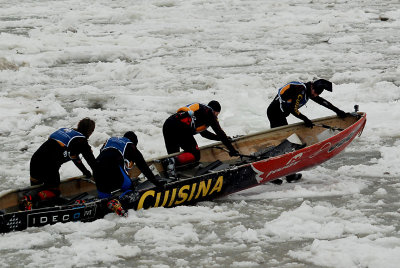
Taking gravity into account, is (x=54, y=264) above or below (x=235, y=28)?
below

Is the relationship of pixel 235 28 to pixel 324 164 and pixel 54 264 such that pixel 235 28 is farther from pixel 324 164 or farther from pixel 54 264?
pixel 54 264

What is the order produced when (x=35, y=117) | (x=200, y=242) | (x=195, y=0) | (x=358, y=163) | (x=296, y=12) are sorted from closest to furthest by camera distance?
(x=200, y=242) → (x=358, y=163) → (x=35, y=117) → (x=296, y=12) → (x=195, y=0)

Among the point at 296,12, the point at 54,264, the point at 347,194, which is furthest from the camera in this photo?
the point at 296,12

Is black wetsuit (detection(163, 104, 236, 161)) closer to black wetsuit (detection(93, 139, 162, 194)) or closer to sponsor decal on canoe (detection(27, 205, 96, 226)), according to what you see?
black wetsuit (detection(93, 139, 162, 194))

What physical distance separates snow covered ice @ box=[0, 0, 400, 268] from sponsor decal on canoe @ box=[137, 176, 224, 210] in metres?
0.20

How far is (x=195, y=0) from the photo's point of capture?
31.9 metres

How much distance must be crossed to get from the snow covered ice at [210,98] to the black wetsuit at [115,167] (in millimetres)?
459

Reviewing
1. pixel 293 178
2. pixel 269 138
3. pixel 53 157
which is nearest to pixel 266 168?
pixel 293 178

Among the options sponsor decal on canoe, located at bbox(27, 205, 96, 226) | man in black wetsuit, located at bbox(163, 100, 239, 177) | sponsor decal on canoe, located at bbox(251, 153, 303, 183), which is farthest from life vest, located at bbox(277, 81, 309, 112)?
sponsor decal on canoe, located at bbox(27, 205, 96, 226)

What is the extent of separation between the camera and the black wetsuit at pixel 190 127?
30.4ft

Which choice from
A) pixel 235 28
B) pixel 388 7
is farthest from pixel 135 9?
pixel 388 7

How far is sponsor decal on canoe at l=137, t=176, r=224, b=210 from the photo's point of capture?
8.25m

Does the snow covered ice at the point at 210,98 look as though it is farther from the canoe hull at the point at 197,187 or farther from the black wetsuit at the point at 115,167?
the black wetsuit at the point at 115,167

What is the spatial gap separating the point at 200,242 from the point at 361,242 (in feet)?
5.98
